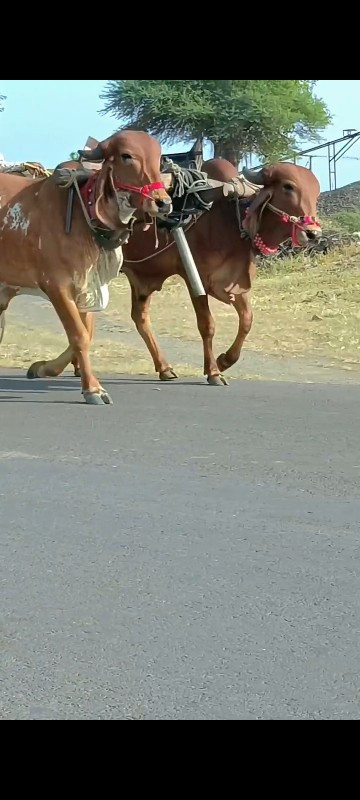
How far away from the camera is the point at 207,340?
1113 centimetres

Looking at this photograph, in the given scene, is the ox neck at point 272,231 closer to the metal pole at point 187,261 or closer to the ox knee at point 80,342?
the metal pole at point 187,261

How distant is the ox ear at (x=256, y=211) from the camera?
10.8 metres

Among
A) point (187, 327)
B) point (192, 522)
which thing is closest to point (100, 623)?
point (192, 522)

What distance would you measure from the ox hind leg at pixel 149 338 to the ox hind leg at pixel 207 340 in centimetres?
54

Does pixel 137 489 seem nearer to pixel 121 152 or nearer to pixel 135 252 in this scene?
pixel 121 152

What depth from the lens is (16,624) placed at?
4629mm

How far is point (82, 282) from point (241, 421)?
1965mm

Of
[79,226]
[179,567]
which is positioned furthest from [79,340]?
[179,567]

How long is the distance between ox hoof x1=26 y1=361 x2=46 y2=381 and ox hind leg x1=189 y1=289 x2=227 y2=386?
60.7 inches

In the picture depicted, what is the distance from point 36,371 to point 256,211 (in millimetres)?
2551

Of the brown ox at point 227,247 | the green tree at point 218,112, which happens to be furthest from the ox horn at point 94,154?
the green tree at point 218,112

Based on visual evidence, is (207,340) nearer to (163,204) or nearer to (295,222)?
(295,222)

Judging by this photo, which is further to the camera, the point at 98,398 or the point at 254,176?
the point at 254,176

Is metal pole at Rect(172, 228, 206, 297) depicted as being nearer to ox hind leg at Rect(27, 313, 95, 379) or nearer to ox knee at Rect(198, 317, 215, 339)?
ox knee at Rect(198, 317, 215, 339)
